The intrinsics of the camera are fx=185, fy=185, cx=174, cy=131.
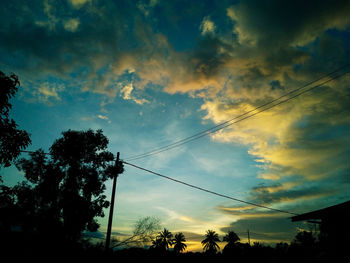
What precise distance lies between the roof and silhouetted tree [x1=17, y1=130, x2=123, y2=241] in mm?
16905

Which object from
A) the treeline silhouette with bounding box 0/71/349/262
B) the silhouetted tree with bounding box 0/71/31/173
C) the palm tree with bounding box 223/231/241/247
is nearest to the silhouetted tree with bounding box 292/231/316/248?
the treeline silhouette with bounding box 0/71/349/262

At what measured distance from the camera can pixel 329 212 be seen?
11.0 metres

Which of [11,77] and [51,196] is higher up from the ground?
[11,77]

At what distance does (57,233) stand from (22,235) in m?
3.38

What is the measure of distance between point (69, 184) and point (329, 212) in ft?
80.6

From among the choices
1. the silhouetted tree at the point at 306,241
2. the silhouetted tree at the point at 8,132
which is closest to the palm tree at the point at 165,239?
the silhouetted tree at the point at 306,241

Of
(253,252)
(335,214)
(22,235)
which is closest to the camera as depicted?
(335,214)

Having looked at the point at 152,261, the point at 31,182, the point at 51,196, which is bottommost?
the point at 152,261

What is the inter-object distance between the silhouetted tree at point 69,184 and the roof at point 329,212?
16905mm

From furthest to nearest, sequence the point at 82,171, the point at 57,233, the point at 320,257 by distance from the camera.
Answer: the point at 82,171 → the point at 57,233 → the point at 320,257

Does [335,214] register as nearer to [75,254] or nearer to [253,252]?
[253,252]

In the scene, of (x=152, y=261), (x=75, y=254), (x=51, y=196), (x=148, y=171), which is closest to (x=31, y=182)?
(x=51, y=196)

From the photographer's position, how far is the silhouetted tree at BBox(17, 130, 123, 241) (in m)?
20.2

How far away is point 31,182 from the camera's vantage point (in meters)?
21.3
